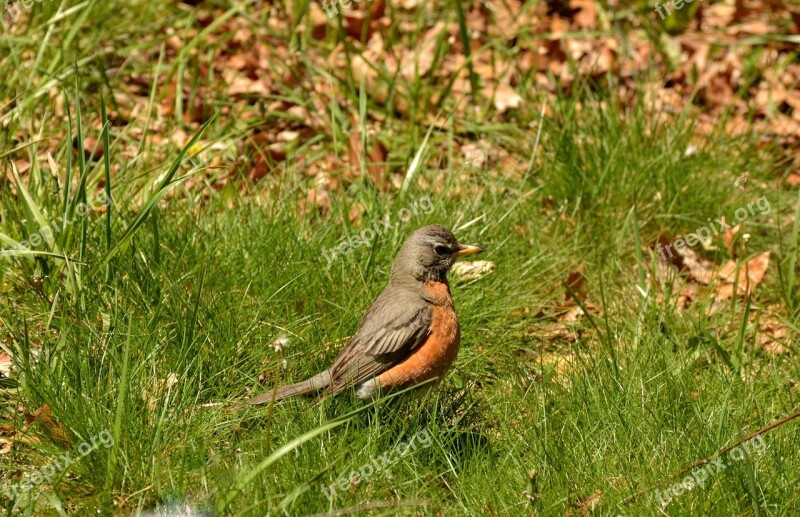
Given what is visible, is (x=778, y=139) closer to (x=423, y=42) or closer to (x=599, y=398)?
(x=423, y=42)

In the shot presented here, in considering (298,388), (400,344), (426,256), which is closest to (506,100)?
(426,256)

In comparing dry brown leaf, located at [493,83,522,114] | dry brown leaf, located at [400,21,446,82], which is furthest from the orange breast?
dry brown leaf, located at [400,21,446,82]

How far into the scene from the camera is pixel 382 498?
3.64 metres

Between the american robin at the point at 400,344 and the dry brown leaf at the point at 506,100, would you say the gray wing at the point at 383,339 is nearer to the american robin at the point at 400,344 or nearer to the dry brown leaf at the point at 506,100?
the american robin at the point at 400,344

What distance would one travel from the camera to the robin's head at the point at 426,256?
4.65 metres

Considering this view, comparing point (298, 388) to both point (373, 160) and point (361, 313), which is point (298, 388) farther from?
point (373, 160)

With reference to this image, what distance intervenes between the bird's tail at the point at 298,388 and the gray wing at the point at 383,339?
46mm

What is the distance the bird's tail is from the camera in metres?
4.03

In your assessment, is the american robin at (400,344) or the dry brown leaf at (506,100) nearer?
the american robin at (400,344)

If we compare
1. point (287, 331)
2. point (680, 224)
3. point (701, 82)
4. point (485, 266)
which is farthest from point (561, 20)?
point (287, 331)

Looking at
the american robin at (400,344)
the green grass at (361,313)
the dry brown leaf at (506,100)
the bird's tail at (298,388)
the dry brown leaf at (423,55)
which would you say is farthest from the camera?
the dry brown leaf at (423,55)

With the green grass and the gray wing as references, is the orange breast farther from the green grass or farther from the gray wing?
the green grass

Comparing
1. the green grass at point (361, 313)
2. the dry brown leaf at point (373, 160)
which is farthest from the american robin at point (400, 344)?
the dry brown leaf at point (373, 160)

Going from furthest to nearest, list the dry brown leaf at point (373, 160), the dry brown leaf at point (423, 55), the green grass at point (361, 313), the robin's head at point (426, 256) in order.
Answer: the dry brown leaf at point (423, 55), the dry brown leaf at point (373, 160), the robin's head at point (426, 256), the green grass at point (361, 313)
